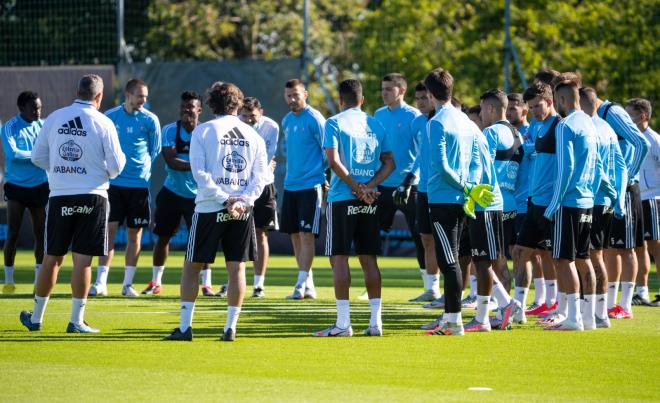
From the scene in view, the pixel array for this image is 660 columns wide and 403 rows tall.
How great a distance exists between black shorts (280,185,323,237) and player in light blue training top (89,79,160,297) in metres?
1.83

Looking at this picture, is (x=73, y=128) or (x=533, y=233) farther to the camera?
(x=533, y=233)

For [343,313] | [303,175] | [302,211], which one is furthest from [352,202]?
[303,175]

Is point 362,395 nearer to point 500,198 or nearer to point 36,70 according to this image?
point 500,198

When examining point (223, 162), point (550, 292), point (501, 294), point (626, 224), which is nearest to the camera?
point (223, 162)

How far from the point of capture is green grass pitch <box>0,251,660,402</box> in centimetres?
813

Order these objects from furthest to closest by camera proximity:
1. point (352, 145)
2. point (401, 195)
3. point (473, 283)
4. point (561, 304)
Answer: point (473, 283) → point (401, 195) → point (561, 304) → point (352, 145)

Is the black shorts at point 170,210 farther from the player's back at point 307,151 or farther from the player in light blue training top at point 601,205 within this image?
the player in light blue training top at point 601,205

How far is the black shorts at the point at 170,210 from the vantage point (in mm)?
15602

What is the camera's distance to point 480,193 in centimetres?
1114

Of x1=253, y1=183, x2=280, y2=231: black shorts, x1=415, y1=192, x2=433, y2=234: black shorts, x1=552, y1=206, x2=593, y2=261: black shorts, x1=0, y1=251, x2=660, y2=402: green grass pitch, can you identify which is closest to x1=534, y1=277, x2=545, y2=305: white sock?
x1=0, y1=251, x2=660, y2=402: green grass pitch

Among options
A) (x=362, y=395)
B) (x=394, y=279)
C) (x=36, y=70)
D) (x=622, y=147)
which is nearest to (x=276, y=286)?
(x=394, y=279)

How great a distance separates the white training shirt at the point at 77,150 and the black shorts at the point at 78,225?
85 millimetres

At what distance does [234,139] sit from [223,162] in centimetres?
23

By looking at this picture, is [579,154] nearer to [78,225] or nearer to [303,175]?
[78,225]
